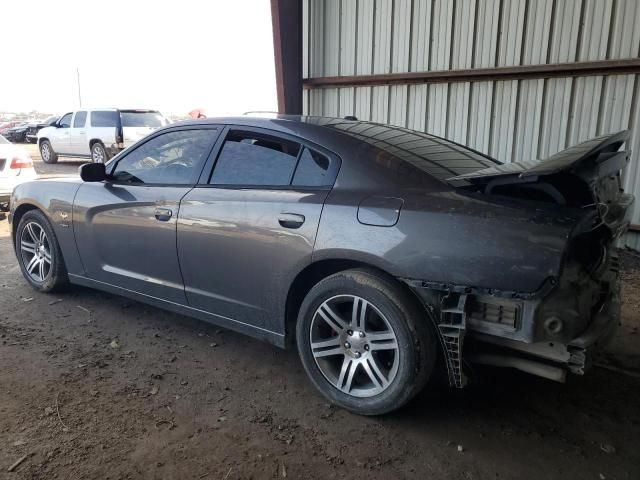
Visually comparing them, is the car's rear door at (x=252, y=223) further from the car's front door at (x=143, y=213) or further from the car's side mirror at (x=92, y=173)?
the car's side mirror at (x=92, y=173)

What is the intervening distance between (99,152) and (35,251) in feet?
37.6

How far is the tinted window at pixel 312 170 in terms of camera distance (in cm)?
285

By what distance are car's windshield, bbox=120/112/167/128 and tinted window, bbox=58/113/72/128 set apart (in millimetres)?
3009

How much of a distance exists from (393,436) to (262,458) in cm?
66

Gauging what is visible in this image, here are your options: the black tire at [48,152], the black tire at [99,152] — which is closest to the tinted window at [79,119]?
the black tire at [99,152]

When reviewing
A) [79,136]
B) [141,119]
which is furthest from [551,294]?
[79,136]

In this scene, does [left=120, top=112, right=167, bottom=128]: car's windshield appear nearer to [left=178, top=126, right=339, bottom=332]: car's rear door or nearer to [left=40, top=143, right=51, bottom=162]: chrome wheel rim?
[left=40, top=143, right=51, bottom=162]: chrome wheel rim

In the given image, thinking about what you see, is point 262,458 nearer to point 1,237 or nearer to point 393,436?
point 393,436

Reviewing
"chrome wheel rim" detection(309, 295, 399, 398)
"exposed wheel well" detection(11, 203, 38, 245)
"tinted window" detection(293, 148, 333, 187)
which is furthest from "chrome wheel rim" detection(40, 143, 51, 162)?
"chrome wheel rim" detection(309, 295, 399, 398)

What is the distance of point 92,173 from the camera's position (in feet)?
12.5

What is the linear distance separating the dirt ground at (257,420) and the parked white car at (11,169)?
513cm

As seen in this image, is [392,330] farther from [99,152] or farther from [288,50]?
[99,152]

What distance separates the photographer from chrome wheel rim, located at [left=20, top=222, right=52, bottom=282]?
4.48 m

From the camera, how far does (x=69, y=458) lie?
7.68 ft
